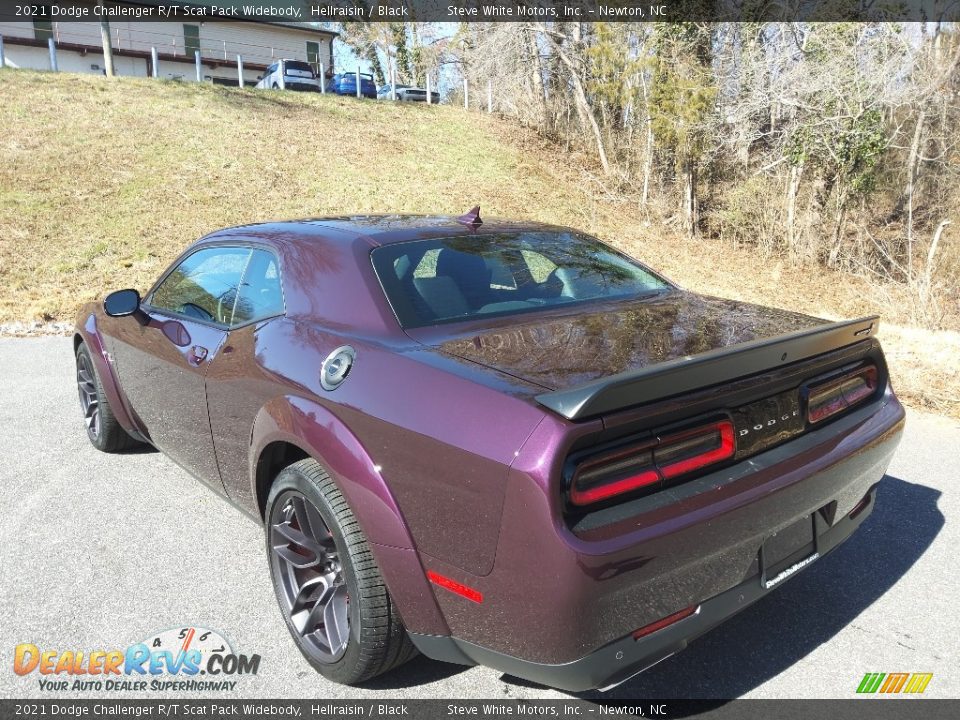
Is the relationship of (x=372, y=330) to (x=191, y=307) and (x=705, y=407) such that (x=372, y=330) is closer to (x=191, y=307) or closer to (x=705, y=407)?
(x=705, y=407)

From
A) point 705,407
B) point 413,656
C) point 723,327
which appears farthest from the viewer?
point 723,327

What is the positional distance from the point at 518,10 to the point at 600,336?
21874mm

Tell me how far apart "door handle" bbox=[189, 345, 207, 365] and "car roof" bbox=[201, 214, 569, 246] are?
1.86 ft

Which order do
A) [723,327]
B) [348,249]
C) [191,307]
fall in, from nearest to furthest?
[723,327] → [348,249] → [191,307]

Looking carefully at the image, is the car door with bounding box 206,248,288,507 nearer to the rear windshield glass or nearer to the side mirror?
the rear windshield glass

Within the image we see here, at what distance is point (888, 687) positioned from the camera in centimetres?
240

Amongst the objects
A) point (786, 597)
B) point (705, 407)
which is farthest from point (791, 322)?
point (786, 597)

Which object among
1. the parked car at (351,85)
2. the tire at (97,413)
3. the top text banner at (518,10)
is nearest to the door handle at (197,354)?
the tire at (97,413)

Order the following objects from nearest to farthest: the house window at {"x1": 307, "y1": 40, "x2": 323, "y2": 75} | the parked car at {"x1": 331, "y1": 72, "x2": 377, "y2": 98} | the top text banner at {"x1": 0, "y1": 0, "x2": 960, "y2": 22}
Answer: the top text banner at {"x1": 0, "y1": 0, "x2": 960, "y2": 22}
the parked car at {"x1": 331, "y1": 72, "x2": 377, "y2": 98}
the house window at {"x1": 307, "y1": 40, "x2": 323, "y2": 75}

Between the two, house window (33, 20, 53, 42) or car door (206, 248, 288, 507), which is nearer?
car door (206, 248, 288, 507)

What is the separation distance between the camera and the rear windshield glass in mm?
2740

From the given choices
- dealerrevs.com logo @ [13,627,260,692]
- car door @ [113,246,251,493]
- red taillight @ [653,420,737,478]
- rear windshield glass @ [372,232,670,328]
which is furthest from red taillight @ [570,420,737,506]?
car door @ [113,246,251,493]

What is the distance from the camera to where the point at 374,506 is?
2.18m

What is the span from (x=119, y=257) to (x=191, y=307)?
1170cm
